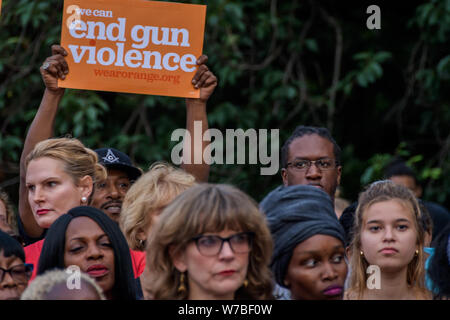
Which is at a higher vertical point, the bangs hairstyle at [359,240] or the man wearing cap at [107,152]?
the man wearing cap at [107,152]

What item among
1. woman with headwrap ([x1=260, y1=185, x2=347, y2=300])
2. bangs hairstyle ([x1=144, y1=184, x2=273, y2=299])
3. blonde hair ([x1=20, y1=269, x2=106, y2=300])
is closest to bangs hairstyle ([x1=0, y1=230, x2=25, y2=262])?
blonde hair ([x1=20, y1=269, x2=106, y2=300])

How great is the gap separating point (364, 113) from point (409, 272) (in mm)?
4715

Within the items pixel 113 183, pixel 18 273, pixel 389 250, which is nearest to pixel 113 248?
pixel 18 273

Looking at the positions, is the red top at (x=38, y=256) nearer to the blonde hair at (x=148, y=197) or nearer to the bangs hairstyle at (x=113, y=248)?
the blonde hair at (x=148, y=197)

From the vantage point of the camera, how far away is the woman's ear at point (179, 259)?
2701mm

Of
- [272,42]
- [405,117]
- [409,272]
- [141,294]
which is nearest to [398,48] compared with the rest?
[405,117]

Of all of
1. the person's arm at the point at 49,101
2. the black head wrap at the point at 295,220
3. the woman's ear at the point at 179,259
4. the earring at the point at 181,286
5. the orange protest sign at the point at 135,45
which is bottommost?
the earring at the point at 181,286

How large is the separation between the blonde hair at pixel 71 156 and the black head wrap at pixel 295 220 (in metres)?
1.02

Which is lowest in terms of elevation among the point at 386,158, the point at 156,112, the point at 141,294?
the point at 141,294

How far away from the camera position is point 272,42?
734cm

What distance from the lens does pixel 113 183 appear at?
420cm

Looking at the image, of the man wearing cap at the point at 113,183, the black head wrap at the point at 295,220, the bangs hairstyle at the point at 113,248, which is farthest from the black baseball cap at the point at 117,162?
the black head wrap at the point at 295,220

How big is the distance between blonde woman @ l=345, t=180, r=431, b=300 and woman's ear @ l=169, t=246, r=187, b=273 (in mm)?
989

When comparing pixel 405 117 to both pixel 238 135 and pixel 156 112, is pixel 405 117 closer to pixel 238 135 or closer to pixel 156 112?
pixel 238 135
